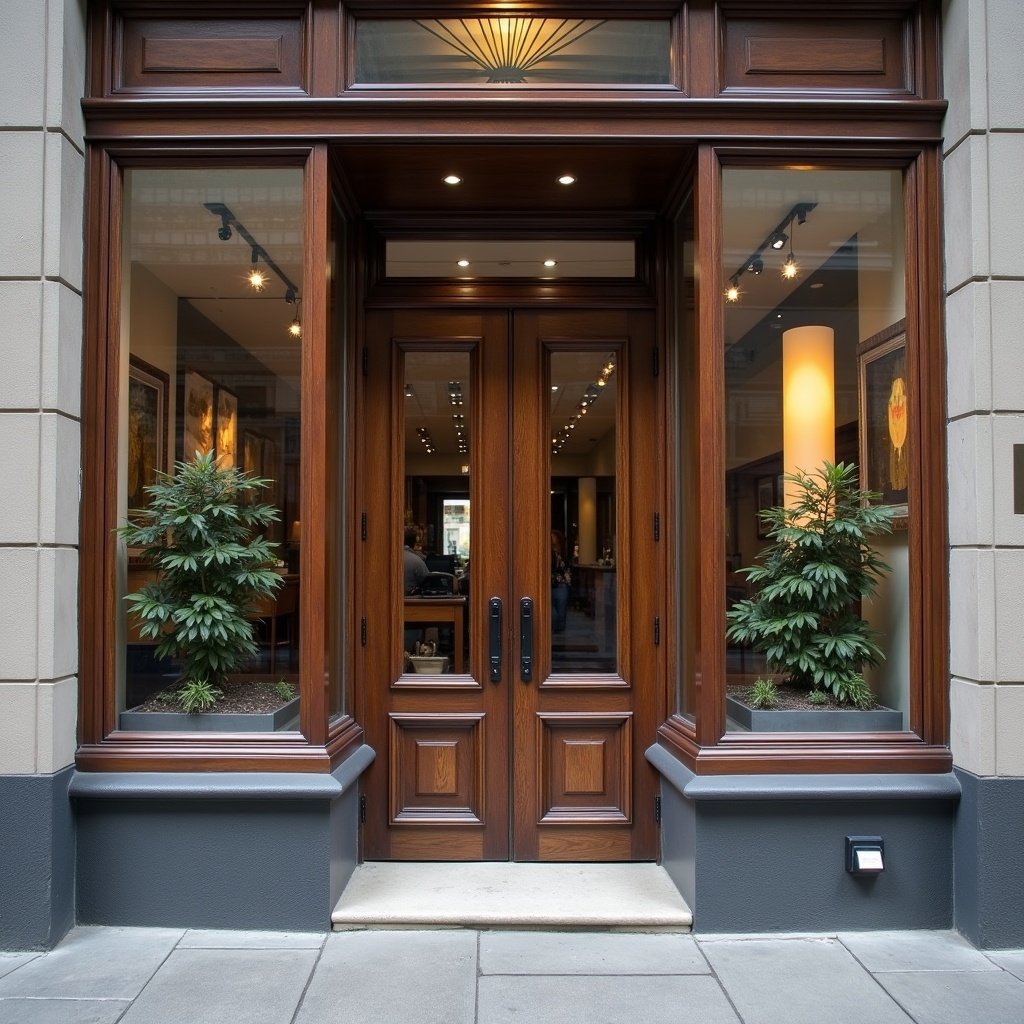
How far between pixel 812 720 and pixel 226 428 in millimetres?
3191

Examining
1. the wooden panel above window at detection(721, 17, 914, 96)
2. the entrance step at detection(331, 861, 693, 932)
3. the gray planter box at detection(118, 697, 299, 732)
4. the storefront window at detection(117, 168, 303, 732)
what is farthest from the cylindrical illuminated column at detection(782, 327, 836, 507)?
the gray planter box at detection(118, 697, 299, 732)

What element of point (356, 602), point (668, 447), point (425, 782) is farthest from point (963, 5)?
point (425, 782)

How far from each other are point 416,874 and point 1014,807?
282cm

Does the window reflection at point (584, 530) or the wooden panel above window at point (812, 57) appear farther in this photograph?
the window reflection at point (584, 530)

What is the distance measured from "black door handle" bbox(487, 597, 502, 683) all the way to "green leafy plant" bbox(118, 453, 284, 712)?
1.16 m

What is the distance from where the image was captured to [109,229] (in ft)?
13.3

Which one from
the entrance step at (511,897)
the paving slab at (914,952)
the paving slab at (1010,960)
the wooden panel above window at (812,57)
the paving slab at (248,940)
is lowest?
the paving slab at (1010,960)

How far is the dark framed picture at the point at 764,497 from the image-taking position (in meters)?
4.18

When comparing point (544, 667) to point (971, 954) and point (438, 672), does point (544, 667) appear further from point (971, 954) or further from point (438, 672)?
point (971, 954)

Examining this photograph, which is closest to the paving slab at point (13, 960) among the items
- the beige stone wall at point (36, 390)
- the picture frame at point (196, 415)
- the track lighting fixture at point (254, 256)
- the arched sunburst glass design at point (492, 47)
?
the beige stone wall at point (36, 390)

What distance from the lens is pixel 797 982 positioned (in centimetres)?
338

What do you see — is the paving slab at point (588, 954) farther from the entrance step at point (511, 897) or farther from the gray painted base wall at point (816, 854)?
the gray painted base wall at point (816, 854)

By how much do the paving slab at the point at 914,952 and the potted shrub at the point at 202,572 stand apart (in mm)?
2832

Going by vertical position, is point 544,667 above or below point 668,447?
below
